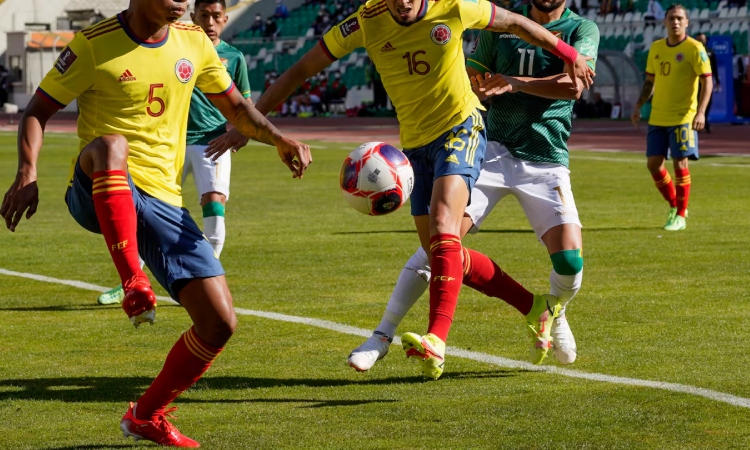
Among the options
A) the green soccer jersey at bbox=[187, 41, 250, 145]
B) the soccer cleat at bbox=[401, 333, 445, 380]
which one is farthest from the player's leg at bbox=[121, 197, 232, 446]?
the green soccer jersey at bbox=[187, 41, 250, 145]

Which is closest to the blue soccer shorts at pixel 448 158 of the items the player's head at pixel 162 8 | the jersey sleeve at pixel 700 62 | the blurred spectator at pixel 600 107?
the player's head at pixel 162 8

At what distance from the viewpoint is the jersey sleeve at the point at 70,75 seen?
5.36 m

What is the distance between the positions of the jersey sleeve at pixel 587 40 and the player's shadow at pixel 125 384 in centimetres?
180

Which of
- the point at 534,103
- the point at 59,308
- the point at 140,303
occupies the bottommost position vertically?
the point at 59,308

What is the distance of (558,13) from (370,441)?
3.18 metres

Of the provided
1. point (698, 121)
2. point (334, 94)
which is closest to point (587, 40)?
point (698, 121)

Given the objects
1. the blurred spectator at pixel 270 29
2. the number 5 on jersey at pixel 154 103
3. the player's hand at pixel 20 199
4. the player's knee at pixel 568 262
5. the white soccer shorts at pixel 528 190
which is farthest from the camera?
the blurred spectator at pixel 270 29

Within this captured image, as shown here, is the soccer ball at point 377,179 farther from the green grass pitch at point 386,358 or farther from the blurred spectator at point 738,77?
the blurred spectator at point 738,77

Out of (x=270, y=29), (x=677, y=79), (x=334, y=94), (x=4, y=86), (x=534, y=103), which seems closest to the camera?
(x=534, y=103)

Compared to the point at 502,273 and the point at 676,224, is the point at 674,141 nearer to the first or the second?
the point at 676,224

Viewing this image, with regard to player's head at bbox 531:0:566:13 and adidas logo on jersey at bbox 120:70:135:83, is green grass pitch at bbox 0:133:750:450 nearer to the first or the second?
adidas logo on jersey at bbox 120:70:135:83

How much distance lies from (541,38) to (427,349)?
71.0 inches

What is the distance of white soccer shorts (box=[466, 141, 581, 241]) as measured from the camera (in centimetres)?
709

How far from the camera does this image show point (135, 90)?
545 centimetres
